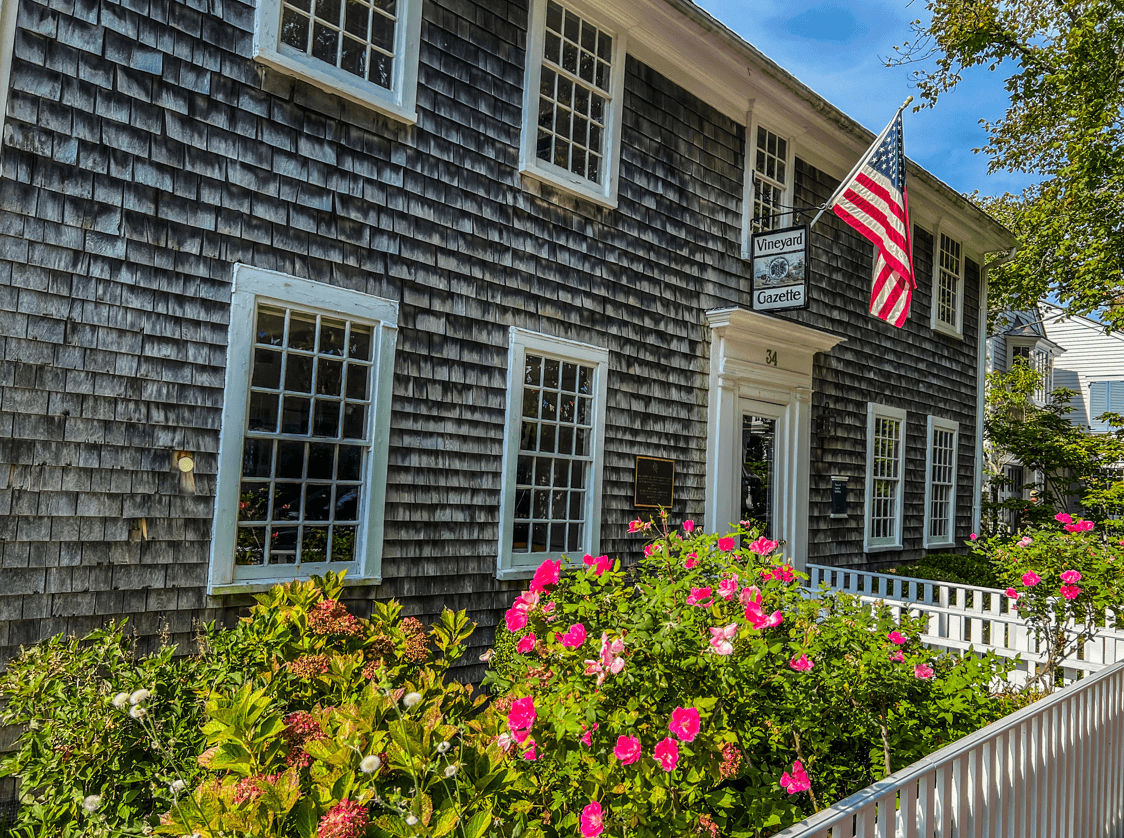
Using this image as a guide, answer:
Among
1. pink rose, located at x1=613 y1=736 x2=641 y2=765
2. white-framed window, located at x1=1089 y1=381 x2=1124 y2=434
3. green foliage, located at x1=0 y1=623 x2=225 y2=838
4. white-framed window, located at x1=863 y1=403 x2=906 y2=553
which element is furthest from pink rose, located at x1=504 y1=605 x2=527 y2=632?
white-framed window, located at x1=1089 y1=381 x2=1124 y2=434

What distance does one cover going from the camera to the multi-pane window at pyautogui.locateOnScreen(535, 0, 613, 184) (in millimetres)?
6246

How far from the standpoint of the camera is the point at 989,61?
533 inches

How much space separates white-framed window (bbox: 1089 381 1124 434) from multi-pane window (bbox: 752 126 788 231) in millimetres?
23846

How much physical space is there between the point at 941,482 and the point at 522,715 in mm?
11762

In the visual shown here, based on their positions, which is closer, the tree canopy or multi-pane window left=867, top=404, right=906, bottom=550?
multi-pane window left=867, top=404, right=906, bottom=550

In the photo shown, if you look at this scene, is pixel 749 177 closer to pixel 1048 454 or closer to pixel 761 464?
pixel 761 464

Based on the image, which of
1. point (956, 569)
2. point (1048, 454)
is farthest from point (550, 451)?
point (1048, 454)

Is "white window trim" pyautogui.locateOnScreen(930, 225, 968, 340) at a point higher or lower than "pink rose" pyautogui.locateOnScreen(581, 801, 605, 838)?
higher

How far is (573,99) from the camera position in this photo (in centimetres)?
643

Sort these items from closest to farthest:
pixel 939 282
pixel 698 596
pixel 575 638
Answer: pixel 575 638 < pixel 698 596 < pixel 939 282

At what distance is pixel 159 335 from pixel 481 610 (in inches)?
112

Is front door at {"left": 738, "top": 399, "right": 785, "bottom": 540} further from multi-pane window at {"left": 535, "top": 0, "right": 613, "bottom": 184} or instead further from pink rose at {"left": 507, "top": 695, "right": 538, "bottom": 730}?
pink rose at {"left": 507, "top": 695, "right": 538, "bottom": 730}

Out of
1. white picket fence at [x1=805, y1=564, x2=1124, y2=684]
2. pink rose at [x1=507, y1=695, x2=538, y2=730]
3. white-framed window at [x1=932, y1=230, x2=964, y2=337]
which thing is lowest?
white picket fence at [x1=805, y1=564, x2=1124, y2=684]

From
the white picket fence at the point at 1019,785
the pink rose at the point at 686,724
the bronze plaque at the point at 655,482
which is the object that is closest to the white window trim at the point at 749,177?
the bronze plaque at the point at 655,482
